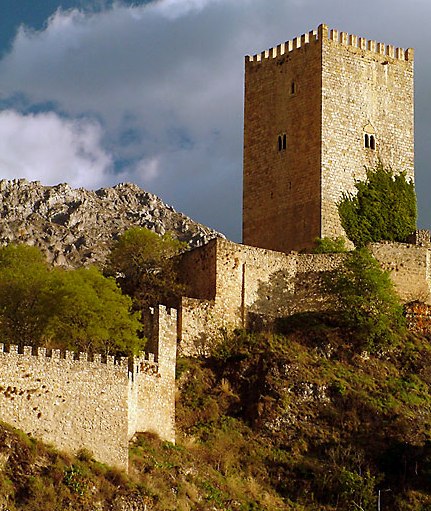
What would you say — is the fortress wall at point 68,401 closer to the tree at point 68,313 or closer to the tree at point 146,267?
the tree at point 68,313

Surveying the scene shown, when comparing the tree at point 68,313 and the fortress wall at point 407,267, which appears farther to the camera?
the fortress wall at point 407,267

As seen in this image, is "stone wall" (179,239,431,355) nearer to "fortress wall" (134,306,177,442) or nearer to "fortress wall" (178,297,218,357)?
"fortress wall" (178,297,218,357)

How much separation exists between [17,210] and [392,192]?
93.5 feet

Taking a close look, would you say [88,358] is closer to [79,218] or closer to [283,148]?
[283,148]

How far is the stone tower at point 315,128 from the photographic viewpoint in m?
69.6

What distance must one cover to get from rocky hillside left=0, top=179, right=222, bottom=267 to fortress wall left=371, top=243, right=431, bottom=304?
23.2 m

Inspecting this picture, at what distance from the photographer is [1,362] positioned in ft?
161

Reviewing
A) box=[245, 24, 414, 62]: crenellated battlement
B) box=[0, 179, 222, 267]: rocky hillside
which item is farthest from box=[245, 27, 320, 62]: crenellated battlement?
box=[0, 179, 222, 267]: rocky hillside

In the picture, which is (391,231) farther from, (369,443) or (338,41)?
(369,443)

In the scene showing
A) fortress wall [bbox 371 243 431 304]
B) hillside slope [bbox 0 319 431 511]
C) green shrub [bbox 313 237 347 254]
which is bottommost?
hillside slope [bbox 0 319 431 511]

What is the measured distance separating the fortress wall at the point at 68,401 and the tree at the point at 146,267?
12.0 meters

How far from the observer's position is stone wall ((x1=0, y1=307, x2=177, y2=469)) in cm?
4912

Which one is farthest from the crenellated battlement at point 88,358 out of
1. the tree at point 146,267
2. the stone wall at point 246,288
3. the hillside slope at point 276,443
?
the tree at point 146,267

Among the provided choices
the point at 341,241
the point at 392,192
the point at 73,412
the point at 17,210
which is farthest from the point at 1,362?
the point at 17,210
